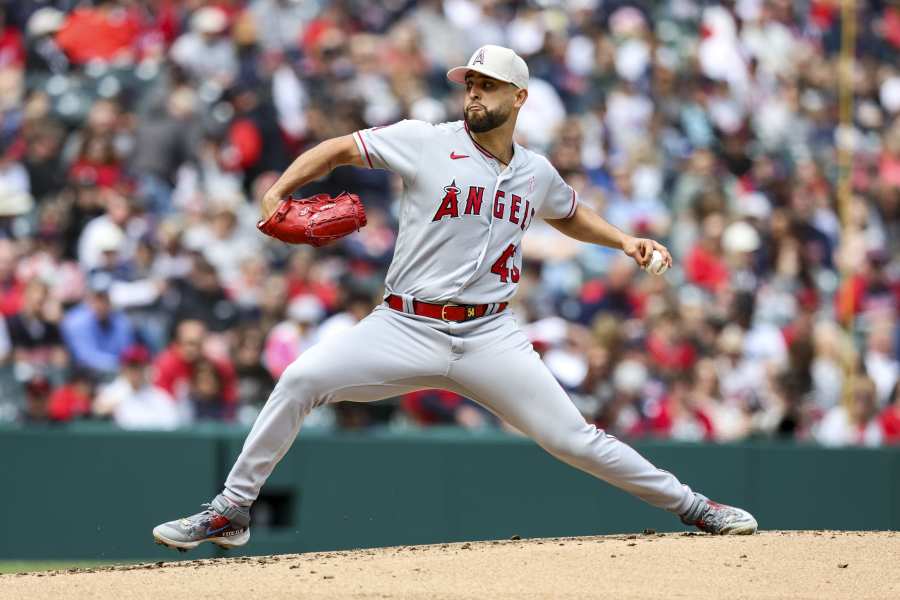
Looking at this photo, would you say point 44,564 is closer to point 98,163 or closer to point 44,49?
point 98,163

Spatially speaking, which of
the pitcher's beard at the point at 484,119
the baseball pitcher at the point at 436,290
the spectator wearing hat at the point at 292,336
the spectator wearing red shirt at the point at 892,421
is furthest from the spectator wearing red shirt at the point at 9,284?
the spectator wearing red shirt at the point at 892,421

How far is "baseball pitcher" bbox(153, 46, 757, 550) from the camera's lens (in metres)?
6.04

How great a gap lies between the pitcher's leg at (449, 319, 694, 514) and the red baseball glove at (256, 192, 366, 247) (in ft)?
2.20

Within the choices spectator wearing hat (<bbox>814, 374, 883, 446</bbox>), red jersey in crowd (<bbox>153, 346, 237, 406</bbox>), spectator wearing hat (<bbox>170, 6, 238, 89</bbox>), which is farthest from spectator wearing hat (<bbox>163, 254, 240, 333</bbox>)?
spectator wearing hat (<bbox>814, 374, 883, 446</bbox>)

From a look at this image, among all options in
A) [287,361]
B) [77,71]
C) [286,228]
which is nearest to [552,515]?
[287,361]

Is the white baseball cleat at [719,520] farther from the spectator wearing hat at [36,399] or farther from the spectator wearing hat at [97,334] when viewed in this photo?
the spectator wearing hat at [97,334]

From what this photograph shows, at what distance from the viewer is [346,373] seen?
19.8 feet

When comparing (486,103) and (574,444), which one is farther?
(574,444)

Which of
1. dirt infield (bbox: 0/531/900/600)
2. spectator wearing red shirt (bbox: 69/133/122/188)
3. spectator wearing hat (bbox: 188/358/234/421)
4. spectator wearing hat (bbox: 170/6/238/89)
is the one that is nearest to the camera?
dirt infield (bbox: 0/531/900/600)

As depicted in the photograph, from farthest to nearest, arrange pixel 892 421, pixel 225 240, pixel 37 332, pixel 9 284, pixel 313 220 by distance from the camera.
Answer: pixel 225 240 < pixel 892 421 < pixel 9 284 < pixel 37 332 < pixel 313 220

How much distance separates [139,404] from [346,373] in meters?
4.43

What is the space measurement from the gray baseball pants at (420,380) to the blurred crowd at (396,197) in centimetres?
399

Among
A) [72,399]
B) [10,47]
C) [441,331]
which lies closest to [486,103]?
[441,331]

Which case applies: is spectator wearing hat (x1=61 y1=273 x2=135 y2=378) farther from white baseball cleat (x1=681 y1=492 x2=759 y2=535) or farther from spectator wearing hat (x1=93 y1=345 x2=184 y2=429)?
white baseball cleat (x1=681 y1=492 x2=759 y2=535)
